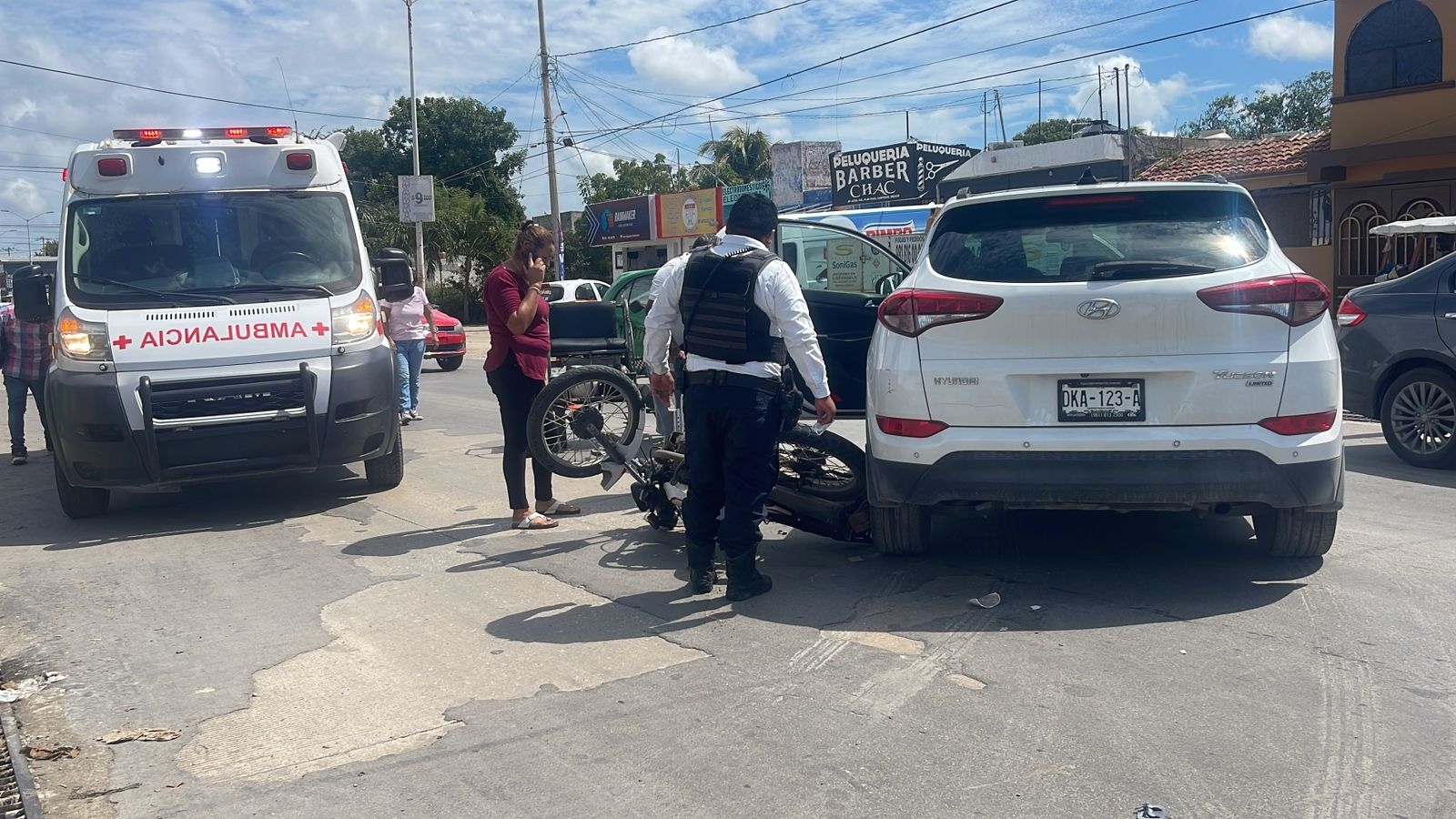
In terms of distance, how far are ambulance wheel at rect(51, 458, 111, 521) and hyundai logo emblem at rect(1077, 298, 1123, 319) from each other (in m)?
6.33

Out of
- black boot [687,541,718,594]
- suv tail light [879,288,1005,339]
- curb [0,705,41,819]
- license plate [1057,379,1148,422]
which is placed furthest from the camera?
black boot [687,541,718,594]

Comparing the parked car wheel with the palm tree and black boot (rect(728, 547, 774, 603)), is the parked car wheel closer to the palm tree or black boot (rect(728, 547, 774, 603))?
black boot (rect(728, 547, 774, 603))

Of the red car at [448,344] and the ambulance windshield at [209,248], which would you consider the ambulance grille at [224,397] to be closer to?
the ambulance windshield at [209,248]

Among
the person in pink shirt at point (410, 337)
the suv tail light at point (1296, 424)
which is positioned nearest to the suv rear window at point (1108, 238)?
the suv tail light at point (1296, 424)

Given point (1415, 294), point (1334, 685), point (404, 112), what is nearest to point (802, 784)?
point (1334, 685)

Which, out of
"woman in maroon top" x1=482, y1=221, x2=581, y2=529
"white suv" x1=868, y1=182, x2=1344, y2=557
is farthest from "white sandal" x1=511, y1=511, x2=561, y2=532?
"white suv" x1=868, y1=182, x2=1344, y2=557

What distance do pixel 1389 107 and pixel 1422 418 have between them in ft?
47.3

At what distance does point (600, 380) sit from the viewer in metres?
7.45

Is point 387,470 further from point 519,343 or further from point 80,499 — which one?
point 519,343

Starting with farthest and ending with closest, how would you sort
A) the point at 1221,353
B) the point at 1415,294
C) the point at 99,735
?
the point at 1415,294 < the point at 1221,353 < the point at 99,735

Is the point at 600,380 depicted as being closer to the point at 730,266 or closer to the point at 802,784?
the point at 730,266

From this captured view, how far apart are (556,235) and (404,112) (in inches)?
1278

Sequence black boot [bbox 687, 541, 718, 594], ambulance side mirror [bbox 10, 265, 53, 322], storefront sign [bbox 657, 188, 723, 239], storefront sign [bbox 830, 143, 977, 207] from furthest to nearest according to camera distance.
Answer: storefront sign [bbox 657, 188, 723, 239] → storefront sign [bbox 830, 143, 977, 207] → ambulance side mirror [bbox 10, 265, 53, 322] → black boot [bbox 687, 541, 718, 594]

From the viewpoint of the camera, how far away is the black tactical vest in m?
5.13
